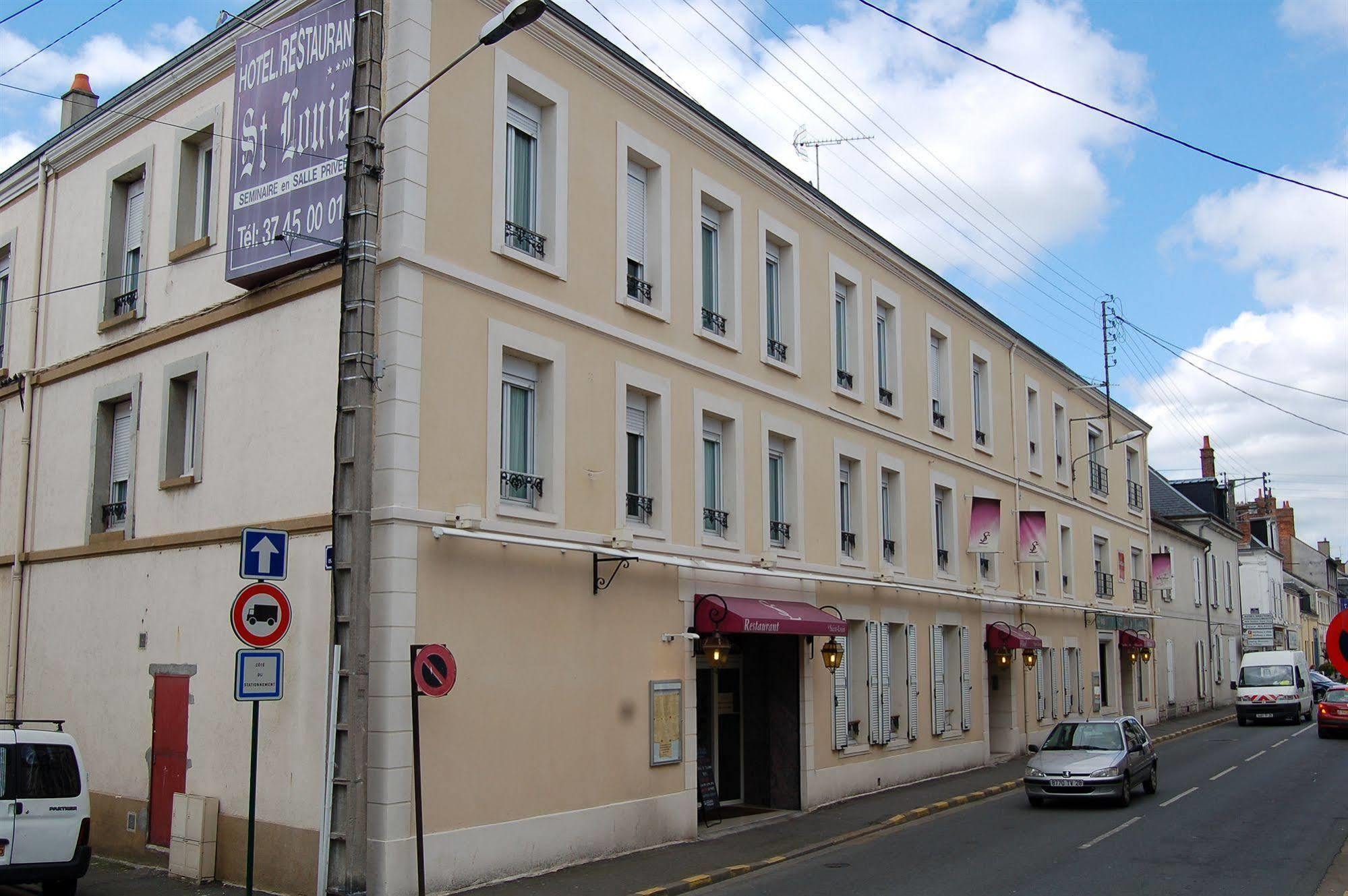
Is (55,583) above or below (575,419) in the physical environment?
below

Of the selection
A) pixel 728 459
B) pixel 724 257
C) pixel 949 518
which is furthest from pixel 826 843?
pixel 949 518

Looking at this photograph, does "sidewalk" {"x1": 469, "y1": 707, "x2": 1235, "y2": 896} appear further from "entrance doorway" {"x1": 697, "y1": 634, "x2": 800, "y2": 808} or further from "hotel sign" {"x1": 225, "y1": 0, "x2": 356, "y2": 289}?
"hotel sign" {"x1": 225, "y1": 0, "x2": 356, "y2": 289}

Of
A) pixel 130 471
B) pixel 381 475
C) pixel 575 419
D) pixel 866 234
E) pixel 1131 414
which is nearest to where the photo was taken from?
pixel 381 475

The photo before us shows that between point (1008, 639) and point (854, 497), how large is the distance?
675cm

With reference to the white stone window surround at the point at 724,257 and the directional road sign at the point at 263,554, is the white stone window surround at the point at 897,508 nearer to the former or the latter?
the white stone window surround at the point at 724,257

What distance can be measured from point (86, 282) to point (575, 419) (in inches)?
314

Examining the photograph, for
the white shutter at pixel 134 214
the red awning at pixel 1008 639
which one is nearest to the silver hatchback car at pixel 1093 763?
the red awning at pixel 1008 639

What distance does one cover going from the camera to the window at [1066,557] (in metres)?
32.5

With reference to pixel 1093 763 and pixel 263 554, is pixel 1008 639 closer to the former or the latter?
pixel 1093 763

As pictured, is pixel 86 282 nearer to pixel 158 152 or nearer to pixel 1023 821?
pixel 158 152

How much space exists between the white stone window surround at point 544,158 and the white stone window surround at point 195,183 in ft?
11.9

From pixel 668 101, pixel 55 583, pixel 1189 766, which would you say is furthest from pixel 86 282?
pixel 1189 766

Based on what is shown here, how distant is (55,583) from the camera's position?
16875 mm

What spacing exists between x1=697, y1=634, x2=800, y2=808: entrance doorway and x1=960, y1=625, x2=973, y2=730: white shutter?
6970mm
